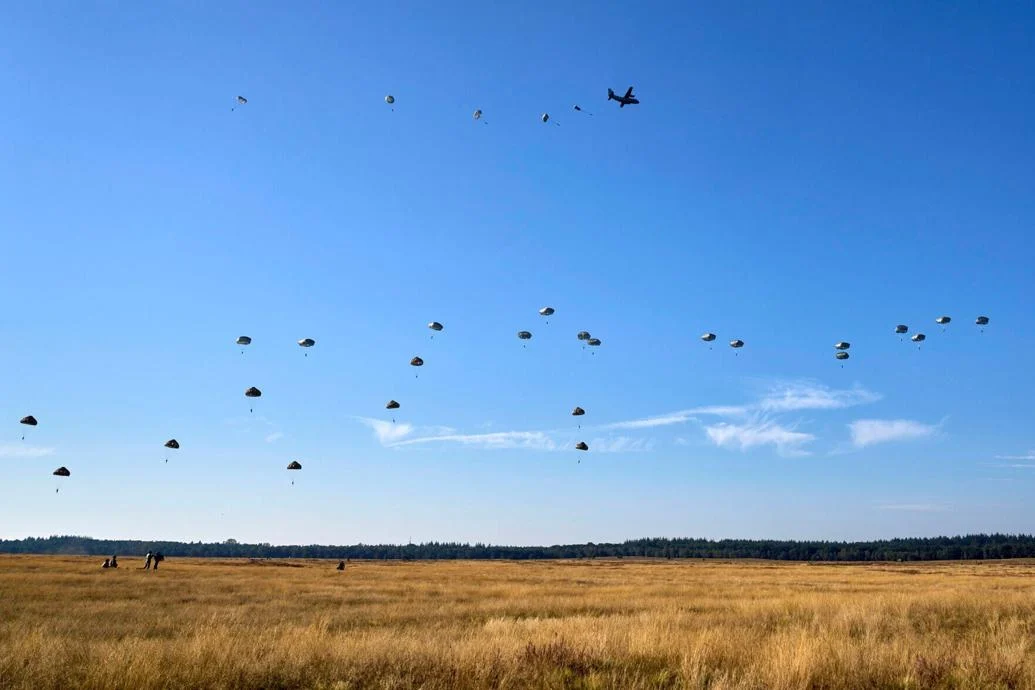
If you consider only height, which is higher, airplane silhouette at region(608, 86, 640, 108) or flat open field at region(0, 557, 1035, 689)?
airplane silhouette at region(608, 86, 640, 108)

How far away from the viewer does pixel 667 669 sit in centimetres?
1087

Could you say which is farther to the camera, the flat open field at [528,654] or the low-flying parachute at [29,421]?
the low-flying parachute at [29,421]

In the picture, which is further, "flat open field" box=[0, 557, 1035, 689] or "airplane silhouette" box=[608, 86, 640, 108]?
"airplane silhouette" box=[608, 86, 640, 108]

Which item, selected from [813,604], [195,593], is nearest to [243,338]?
[195,593]

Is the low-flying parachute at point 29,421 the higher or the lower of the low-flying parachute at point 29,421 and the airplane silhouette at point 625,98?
the lower

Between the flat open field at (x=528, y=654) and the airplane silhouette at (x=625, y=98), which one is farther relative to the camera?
the airplane silhouette at (x=625, y=98)

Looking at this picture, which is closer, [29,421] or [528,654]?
[528,654]

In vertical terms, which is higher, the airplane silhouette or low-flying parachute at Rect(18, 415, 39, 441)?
the airplane silhouette

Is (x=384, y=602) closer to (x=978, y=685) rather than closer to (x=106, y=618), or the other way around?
(x=106, y=618)

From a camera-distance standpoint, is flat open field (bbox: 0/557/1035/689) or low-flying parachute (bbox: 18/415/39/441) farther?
low-flying parachute (bbox: 18/415/39/441)

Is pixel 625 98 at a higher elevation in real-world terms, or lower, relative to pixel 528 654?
higher

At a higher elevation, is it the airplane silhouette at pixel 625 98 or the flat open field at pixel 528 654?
the airplane silhouette at pixel 625 98

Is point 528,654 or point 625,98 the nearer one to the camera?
point 528,654

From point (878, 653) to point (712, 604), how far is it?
15.8 meters
